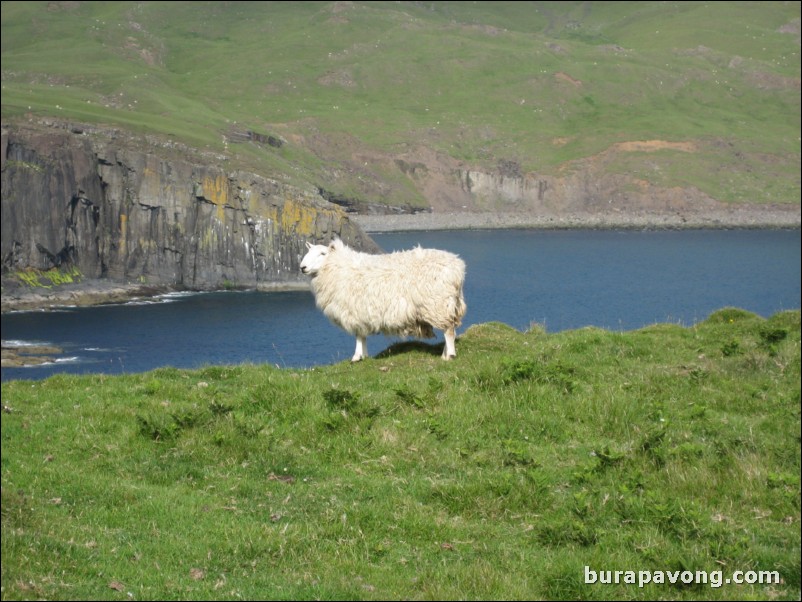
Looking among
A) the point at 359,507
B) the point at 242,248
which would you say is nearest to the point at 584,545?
the point at 359,507

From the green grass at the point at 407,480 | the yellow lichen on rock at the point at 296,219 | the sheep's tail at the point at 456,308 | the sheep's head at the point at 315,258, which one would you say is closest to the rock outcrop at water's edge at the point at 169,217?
the yellow lichen on rock at the point at 296,219

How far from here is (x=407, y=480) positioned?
10.7m

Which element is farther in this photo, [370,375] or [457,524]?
[370,375]

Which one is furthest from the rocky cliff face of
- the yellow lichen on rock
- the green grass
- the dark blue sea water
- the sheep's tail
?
the green grass

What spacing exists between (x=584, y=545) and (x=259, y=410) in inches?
236

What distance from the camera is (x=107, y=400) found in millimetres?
13859

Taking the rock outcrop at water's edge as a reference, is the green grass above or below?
above

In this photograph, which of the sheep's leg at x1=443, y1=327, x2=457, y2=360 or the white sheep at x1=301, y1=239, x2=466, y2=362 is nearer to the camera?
the sheep's leg at x1=443, y1=327, x2=457, y2=360

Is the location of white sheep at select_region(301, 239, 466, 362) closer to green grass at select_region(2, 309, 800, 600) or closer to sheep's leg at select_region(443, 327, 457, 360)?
sheep's leg at select_region(443, 327, 457, 360)

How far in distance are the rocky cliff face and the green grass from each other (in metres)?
113

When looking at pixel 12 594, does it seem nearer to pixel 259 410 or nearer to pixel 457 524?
pixel 457 524

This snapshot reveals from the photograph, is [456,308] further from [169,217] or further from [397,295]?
[169,217]

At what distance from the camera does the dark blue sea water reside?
254 feet

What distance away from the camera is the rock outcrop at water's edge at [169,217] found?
126000 mm
